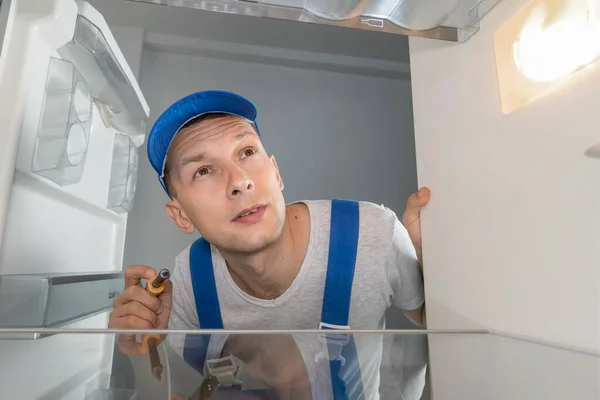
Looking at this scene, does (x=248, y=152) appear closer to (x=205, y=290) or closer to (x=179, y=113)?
(x=179, y=113)

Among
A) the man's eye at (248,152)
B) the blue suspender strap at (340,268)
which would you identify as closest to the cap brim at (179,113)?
the man's eye at (248,152)

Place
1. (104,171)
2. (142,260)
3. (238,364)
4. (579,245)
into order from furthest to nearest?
(142,260) < (104,171) < (238,364) < (579,245)

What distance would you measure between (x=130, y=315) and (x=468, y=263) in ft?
1.94

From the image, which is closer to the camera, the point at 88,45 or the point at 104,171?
the point at 88,45

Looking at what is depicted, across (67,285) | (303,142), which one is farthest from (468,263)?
(303,142)

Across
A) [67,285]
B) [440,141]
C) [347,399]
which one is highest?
[440,141]

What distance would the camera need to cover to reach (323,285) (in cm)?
88

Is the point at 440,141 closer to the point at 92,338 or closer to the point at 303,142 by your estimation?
the point at 92,338

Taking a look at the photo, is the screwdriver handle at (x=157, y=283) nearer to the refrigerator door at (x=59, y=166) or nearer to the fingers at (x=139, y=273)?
the fingers at (x=139, y=273)

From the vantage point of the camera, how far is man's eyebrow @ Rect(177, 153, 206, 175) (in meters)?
0.78

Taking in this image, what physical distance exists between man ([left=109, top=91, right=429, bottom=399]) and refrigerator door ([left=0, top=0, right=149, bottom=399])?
16cm

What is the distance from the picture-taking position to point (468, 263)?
0.59 m

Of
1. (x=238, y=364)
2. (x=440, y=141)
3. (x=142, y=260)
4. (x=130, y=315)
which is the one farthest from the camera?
(x=142, y=260)

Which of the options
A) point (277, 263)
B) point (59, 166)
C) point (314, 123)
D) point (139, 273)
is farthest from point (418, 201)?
point (314, 123)
